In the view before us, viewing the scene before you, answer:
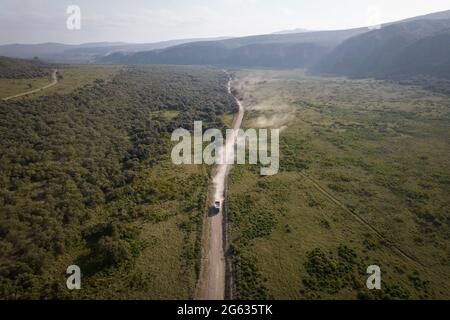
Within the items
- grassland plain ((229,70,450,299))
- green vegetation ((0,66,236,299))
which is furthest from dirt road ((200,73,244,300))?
grassland plain ((229,70,450,299))

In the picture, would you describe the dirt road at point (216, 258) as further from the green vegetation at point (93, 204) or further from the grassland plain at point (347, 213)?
the grassland plain at point (347, 213)

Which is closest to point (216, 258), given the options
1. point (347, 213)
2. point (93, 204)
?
point (347, 213)

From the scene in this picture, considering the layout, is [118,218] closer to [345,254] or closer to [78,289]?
[78,289]

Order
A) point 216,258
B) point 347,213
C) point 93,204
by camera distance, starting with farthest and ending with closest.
Result: point 93,204
point 347,213
point 216,258

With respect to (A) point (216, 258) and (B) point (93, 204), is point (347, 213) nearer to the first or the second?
(A) point (216, 258)

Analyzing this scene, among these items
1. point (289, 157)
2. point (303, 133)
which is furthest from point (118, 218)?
point (303, 133)

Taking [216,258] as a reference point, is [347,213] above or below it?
above
